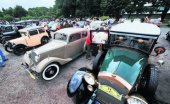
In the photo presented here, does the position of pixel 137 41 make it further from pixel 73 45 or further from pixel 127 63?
pixel 73 45

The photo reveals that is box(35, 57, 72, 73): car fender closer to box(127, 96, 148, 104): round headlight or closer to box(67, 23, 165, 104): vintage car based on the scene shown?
box(67, 23, 165, 104): vintage car

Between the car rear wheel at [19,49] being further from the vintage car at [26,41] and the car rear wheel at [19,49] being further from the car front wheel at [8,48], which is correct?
the car front wheel at [8,48]

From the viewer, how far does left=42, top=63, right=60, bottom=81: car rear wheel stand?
4.93 m

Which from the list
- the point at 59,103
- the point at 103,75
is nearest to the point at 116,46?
the point at 103,75

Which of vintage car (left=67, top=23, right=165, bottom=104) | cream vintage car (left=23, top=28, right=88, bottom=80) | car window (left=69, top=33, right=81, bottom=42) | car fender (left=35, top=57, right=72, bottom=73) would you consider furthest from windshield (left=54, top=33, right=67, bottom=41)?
vintage car (left=67, top=23, right=165, bottom=104)

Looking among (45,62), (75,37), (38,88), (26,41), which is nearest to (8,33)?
(26,41)

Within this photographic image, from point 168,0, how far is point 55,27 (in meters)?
24.3

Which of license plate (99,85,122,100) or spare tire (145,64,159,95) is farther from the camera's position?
spare tire (145,64,159,95)

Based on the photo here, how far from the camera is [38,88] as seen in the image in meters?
4.61

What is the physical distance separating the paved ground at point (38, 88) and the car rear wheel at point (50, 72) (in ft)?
0.64

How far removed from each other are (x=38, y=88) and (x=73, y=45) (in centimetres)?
277

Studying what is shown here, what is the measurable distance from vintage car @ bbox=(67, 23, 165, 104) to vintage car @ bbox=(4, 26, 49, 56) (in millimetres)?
6635

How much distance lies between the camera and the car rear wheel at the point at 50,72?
194 inches

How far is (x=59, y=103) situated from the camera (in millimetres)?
3775
